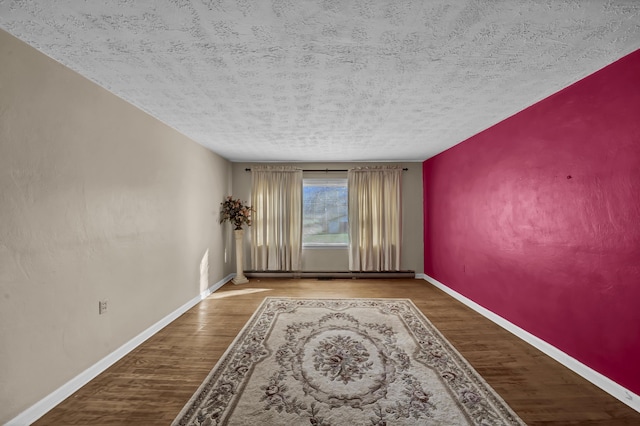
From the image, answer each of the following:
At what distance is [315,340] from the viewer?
2.63m

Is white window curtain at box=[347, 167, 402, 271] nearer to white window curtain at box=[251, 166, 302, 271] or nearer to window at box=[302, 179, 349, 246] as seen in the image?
window at box=[302, 179, 349, 246]

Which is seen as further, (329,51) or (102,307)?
(102,307)

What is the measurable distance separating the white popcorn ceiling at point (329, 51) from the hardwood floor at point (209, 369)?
2.32 meters

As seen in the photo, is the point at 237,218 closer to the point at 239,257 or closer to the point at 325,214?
the point at 239,257

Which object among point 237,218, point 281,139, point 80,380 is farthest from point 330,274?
point 80,380

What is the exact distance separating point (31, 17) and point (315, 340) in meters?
3.02

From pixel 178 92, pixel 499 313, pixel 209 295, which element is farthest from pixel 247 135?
pixel 499 313

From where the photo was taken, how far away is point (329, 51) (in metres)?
1.65

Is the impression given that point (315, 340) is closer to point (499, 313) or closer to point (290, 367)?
point (290, 367)

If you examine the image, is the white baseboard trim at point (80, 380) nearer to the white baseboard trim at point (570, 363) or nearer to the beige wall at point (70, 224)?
the beige wall at point (70, 224)

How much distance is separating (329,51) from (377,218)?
3.84 metres

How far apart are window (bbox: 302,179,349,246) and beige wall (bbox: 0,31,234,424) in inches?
108

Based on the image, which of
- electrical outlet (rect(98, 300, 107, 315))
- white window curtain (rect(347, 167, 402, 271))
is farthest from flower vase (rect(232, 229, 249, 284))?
electrical outlet (rect(98, 300, 107, 315))

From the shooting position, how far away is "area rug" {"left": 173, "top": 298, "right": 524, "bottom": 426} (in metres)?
1.65
